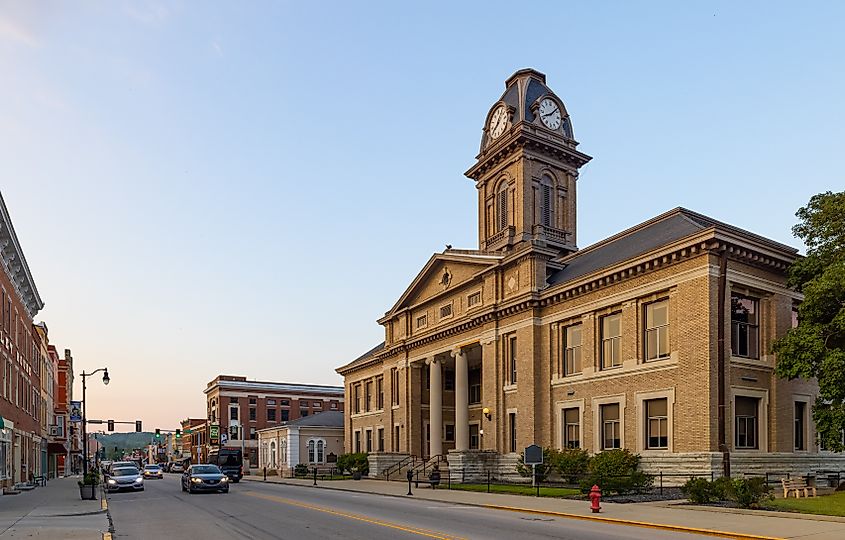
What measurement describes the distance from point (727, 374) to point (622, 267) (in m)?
6.75

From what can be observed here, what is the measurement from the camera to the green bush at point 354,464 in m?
59.8

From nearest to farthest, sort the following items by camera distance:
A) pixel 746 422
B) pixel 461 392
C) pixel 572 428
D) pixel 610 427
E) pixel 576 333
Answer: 1. pixel 746 422
2. pixel 610 427
3. pixel 572 428
4. pixel 576 333
5. pixel 461 392

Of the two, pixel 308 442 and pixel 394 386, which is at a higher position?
pixel 394 386

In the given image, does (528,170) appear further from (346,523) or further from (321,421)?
(321,421)

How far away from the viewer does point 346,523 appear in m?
20.7

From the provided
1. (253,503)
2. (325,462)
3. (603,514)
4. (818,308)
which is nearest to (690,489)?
(603,514)

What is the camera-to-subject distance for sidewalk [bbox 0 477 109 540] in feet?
59.4

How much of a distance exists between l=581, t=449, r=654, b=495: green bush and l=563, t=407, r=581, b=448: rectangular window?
156 inches

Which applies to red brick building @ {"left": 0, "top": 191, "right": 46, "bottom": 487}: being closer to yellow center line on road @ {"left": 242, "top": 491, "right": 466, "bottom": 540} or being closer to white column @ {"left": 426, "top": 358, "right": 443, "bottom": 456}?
yellow center line on road @ {"left": 242, "top": 491, "right": 466, "bottom": 540}

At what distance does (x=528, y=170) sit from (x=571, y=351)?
19126 mm

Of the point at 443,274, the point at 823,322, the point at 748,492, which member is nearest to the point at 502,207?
the point at 443,274

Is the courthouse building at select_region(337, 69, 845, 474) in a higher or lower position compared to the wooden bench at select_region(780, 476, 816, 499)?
higher

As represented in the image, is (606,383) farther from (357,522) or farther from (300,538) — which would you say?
(300,538)

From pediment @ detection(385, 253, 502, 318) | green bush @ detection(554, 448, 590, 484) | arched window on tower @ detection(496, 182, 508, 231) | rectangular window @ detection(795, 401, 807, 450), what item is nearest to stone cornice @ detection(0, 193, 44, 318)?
pediment @ detection(385, 253, 502, 318)
